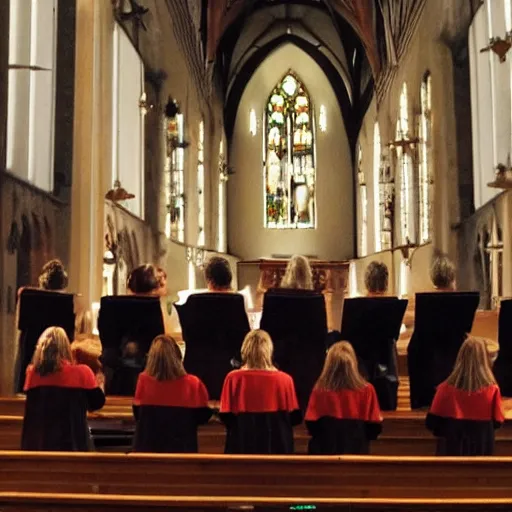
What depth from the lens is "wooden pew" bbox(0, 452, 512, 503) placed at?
4.11 meters

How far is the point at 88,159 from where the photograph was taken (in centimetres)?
1024

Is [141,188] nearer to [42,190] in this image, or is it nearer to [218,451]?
[42,190]

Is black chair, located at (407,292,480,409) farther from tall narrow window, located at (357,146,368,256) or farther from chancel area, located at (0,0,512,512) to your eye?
tall narrow window, located at (357,146,368,256)

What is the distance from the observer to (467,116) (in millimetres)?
14367

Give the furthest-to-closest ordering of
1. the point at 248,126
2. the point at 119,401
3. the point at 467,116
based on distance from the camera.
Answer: the point at 248,126
the point at 467,116
the point at 119,401

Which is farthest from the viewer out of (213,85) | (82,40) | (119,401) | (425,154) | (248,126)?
(248,126)

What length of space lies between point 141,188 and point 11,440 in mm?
9258

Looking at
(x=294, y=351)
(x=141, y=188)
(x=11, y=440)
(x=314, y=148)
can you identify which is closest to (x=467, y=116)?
(x=141, y=188)

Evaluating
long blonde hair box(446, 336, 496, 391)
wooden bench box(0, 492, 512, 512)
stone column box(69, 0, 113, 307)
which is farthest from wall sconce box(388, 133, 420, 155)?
wooden bench box(0, 492, 512, 512)

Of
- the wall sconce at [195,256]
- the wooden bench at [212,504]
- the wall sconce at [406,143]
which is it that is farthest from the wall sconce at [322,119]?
the wooden bench at [212,504]

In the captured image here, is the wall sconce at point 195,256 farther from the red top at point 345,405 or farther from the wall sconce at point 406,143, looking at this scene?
the red top at point 345,405

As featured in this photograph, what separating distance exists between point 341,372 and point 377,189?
18.1 meters

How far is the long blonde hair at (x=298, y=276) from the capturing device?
5754 mm

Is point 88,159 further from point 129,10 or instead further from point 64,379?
point 64,379
